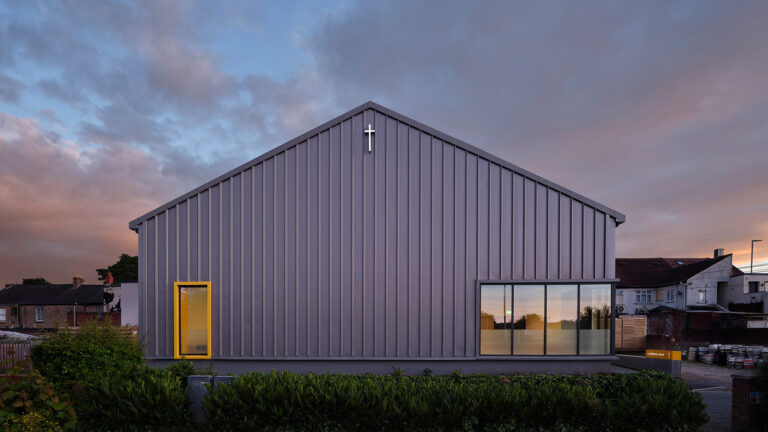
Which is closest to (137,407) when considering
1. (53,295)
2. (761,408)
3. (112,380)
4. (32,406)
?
(112,380)

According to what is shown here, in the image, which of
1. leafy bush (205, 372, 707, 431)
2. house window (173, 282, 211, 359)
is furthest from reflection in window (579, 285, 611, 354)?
house window (173, 282, 211, 359)

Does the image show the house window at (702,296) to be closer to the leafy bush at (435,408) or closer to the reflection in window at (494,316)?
the reflection in window at (494,316)

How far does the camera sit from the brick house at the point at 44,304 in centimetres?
4456

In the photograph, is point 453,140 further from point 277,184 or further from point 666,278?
point 666,278

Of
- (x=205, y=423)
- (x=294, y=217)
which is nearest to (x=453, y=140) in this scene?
(x=294, y=217)

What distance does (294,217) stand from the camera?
12.4 metres

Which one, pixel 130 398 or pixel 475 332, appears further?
pixel 475 332

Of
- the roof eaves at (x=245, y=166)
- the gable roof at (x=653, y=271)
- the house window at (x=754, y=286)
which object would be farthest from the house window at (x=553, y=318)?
the house window at (x=754, y=286)

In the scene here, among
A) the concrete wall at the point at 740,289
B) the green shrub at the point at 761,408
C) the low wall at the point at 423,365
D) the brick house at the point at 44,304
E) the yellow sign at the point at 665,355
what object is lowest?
the brick house at the point at 44,304

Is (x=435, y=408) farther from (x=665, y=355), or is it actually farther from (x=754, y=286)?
(x=754, y=286)

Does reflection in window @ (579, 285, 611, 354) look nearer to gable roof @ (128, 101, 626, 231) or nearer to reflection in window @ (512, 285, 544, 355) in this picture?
reflection in window @ (512, 285, 544, 355)

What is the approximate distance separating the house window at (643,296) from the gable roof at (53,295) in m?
57.8

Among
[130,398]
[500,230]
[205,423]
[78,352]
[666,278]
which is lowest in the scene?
[666,278]

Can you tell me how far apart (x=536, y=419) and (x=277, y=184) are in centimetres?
937
